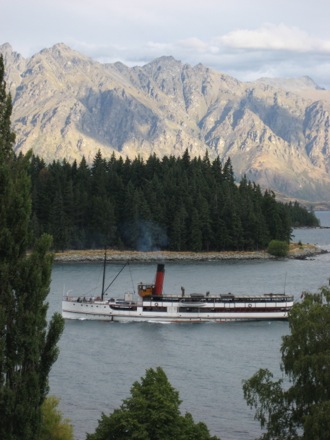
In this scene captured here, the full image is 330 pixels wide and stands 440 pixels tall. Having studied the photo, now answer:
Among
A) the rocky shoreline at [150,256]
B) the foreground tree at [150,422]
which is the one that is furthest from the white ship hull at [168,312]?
the foreground tree at [150,422]

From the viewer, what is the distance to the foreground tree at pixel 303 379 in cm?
4028

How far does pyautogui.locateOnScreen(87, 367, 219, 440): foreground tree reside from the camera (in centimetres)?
3897

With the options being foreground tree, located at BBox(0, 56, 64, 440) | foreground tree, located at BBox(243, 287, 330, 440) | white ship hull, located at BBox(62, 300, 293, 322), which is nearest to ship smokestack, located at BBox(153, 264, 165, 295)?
white ship hull, located at BBox(62, 300, 293, 322)

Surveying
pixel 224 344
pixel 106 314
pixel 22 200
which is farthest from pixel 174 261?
pixel 22 200

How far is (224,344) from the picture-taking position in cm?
9594

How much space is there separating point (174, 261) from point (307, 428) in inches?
5865

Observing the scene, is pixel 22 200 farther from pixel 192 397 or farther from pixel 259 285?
pixel 259 285

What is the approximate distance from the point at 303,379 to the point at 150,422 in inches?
321

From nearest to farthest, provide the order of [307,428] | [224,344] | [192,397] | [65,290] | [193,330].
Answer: [307,428]
[192,397]
[224,344]
[193,330]
[65,290]

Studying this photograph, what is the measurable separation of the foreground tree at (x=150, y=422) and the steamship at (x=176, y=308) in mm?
70733

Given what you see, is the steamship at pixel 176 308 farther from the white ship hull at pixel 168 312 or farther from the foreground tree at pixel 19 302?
the foreground tree at pixel 19 302

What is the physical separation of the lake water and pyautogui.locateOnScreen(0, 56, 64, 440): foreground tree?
88.5 feet

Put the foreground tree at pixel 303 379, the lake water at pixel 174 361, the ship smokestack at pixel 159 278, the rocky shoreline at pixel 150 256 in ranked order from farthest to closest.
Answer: the rocky shoreline at pixel 150 256 → the ship smokestack at pixel 159 278 → the lake water at pixel 174 361 → the foreground tree at pixel 303 379

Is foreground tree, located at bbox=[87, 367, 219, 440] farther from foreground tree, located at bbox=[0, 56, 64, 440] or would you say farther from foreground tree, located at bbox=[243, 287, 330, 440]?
foreground tree, located at bbox=[0, 56, 64, 440]
